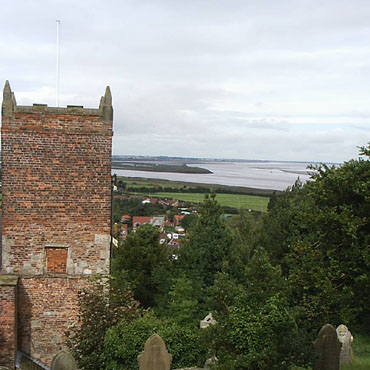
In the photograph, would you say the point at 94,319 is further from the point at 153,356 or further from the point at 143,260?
the point at 143,260

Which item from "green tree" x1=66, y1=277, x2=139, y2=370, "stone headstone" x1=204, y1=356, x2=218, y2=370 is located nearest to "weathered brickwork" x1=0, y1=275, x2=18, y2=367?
"green tree" x1=66, y1=277, x2=139, y2=370

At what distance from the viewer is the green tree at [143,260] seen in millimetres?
25797

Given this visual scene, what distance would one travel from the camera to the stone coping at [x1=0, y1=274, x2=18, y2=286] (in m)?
11.6

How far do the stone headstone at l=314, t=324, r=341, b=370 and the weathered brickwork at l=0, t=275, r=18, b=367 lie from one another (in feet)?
24.7

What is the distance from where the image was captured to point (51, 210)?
12414 millimetres

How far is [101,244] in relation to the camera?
12625 millimetres

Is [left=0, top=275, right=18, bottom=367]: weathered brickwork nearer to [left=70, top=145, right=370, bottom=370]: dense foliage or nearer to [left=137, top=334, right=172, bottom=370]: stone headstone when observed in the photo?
[left=70, top=145, right=370, bottom=370]: dense foliage

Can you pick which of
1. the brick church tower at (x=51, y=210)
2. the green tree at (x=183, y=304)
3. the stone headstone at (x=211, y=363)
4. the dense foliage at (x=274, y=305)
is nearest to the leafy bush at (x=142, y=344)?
the dense foliage at (x=274, y=305)

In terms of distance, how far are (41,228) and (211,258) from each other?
36.8 feet

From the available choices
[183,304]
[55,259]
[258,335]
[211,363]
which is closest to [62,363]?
[211,363]

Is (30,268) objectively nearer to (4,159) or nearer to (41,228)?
(41,228)

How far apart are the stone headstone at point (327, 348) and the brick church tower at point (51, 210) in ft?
19.6

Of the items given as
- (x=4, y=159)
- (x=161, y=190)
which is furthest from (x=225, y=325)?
(x=161, y=190)

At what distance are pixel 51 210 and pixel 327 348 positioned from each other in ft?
26.0
